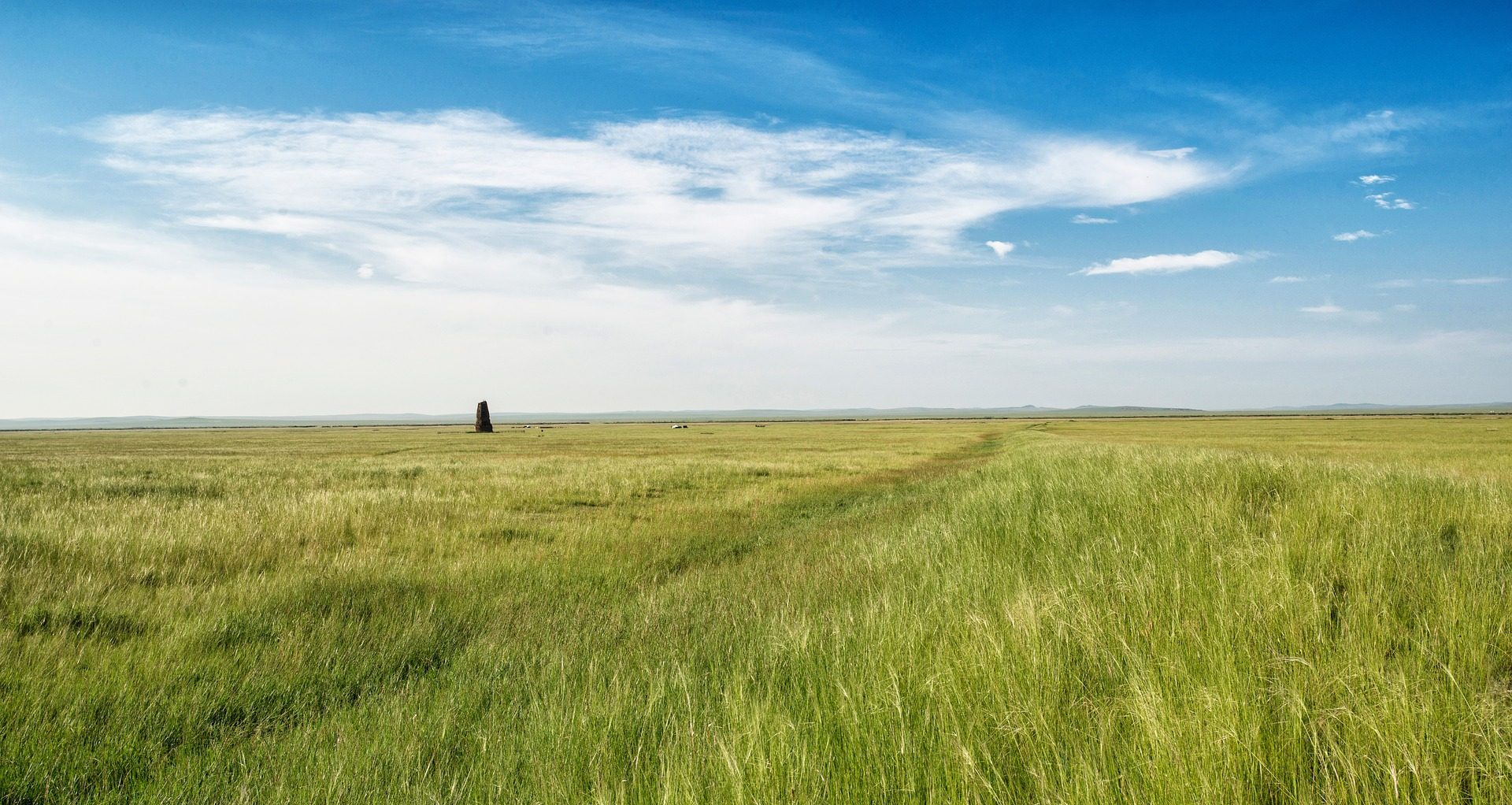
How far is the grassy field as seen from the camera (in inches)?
102

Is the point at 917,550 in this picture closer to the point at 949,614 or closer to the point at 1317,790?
the point at 949,614

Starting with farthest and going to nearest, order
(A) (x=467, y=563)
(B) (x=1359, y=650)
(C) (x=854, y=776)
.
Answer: (A) (x=467, y=563) → (B) (x=1359, y=650) → (C) (x=854, y=776)

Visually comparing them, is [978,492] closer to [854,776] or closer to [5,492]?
[854,776]

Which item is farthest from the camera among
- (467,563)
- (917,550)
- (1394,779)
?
(467,563)

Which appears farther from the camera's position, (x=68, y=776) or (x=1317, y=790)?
(x=68, y=776)

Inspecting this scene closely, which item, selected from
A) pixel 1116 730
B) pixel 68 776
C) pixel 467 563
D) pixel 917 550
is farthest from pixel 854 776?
pixel 467 563

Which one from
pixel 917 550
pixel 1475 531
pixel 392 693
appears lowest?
pixel 392 693

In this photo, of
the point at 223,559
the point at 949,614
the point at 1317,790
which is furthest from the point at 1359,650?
the point at 223,559

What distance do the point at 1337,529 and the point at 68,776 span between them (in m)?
9.10

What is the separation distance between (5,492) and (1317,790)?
2074 cm

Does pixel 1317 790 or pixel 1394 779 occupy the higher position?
pixel 1394 779

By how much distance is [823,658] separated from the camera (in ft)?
13.0

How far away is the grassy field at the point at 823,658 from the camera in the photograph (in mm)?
2590

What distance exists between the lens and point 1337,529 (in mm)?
5617
